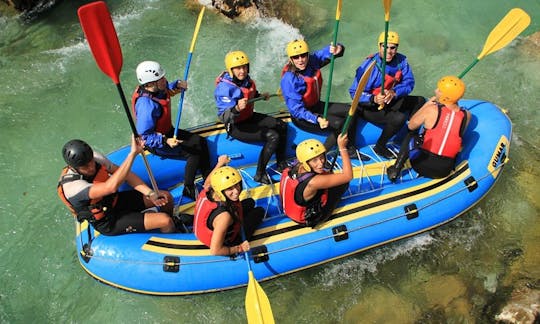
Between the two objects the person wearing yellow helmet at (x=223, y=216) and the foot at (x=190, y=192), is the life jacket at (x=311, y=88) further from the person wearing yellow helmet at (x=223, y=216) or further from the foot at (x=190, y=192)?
the foot at (x=190, y=192)

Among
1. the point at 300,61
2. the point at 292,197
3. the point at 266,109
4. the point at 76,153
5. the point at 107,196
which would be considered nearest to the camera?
the point at 76,153

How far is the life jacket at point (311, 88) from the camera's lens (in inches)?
179

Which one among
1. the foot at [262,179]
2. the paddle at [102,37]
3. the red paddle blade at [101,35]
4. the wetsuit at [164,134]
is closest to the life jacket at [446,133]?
the foot at [262,179]

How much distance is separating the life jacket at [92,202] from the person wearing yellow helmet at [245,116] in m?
1.33

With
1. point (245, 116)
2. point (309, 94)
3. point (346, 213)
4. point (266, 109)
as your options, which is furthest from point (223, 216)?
point (266, 109)

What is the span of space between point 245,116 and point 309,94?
73 centimetres

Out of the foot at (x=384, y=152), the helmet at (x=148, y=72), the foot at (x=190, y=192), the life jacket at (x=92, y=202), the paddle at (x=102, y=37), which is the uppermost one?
the paddle at (x=102, y=37)

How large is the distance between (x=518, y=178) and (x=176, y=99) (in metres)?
4.87

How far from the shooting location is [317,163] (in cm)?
363

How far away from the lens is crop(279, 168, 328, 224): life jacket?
149 inches

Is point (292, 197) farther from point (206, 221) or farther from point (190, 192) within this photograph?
point (190, 192)

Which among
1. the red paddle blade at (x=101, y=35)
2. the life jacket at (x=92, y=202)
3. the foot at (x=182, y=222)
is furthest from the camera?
the foot at (x=182, y=222)

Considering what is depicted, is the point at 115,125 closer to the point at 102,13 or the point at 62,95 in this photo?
the point at 62,95

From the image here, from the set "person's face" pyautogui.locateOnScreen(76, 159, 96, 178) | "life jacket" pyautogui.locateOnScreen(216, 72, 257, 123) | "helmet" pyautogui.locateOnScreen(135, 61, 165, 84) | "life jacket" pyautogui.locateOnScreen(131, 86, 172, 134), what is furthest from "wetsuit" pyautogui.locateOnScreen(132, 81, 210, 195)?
"person's face" pyautogui.locateOnScreen(76, 159, 96, 178)
